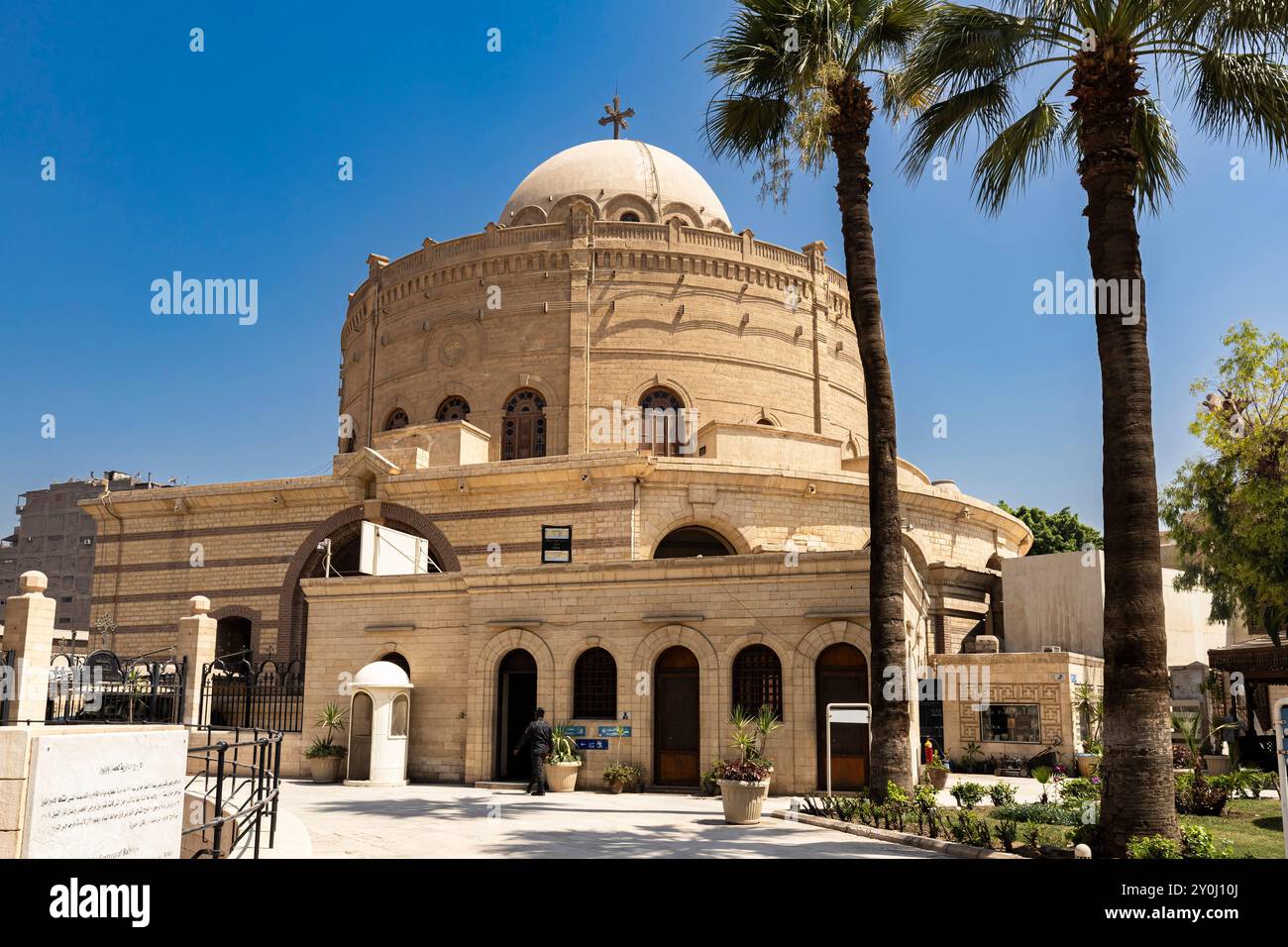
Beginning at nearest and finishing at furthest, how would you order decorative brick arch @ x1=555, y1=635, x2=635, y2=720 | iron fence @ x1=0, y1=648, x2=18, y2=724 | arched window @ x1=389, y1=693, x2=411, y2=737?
iron fence @ x1=0, y1=648, x2=18, y2=724 → decorative brick arch @ x1=555, y1=635, x2=635, y2=720 → arched window @ x1=389, y1=693, x2=411, y2=737

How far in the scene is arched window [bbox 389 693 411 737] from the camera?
20.8m

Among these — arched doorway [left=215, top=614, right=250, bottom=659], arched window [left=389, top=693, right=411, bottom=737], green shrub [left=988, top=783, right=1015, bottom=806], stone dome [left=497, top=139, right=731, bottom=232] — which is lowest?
green shrub [left=988, top=783, right=1015, bottom=806]

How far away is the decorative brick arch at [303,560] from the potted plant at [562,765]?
1067 centimetres

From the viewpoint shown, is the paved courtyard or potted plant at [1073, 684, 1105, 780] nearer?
the paved courtyard

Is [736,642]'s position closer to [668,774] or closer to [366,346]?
[668,774]

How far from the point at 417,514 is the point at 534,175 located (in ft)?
54.1

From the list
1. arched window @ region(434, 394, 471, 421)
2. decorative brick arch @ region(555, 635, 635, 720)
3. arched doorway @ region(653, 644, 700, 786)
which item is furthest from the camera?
arched window @ region(434, 394, 471, 421)

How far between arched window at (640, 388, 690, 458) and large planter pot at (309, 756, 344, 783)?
14.7 m

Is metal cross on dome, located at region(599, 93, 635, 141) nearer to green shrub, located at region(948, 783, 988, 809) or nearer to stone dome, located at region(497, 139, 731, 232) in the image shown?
stone dome, located at region(497, 139, 731, 232)

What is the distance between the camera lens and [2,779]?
5.77 meters

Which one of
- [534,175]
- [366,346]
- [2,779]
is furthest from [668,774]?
[534,175]

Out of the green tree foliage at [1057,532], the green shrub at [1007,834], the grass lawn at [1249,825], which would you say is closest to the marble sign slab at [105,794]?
the green shrub at [1007,834]

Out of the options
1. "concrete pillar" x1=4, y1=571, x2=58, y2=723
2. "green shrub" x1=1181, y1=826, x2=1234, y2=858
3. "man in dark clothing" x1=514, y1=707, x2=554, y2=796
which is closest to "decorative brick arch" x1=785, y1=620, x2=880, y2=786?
"man in dark clothing" x1=514, y1=707, x2=554, y2=796

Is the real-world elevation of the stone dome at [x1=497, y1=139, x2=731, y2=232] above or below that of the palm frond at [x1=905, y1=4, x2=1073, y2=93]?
above
